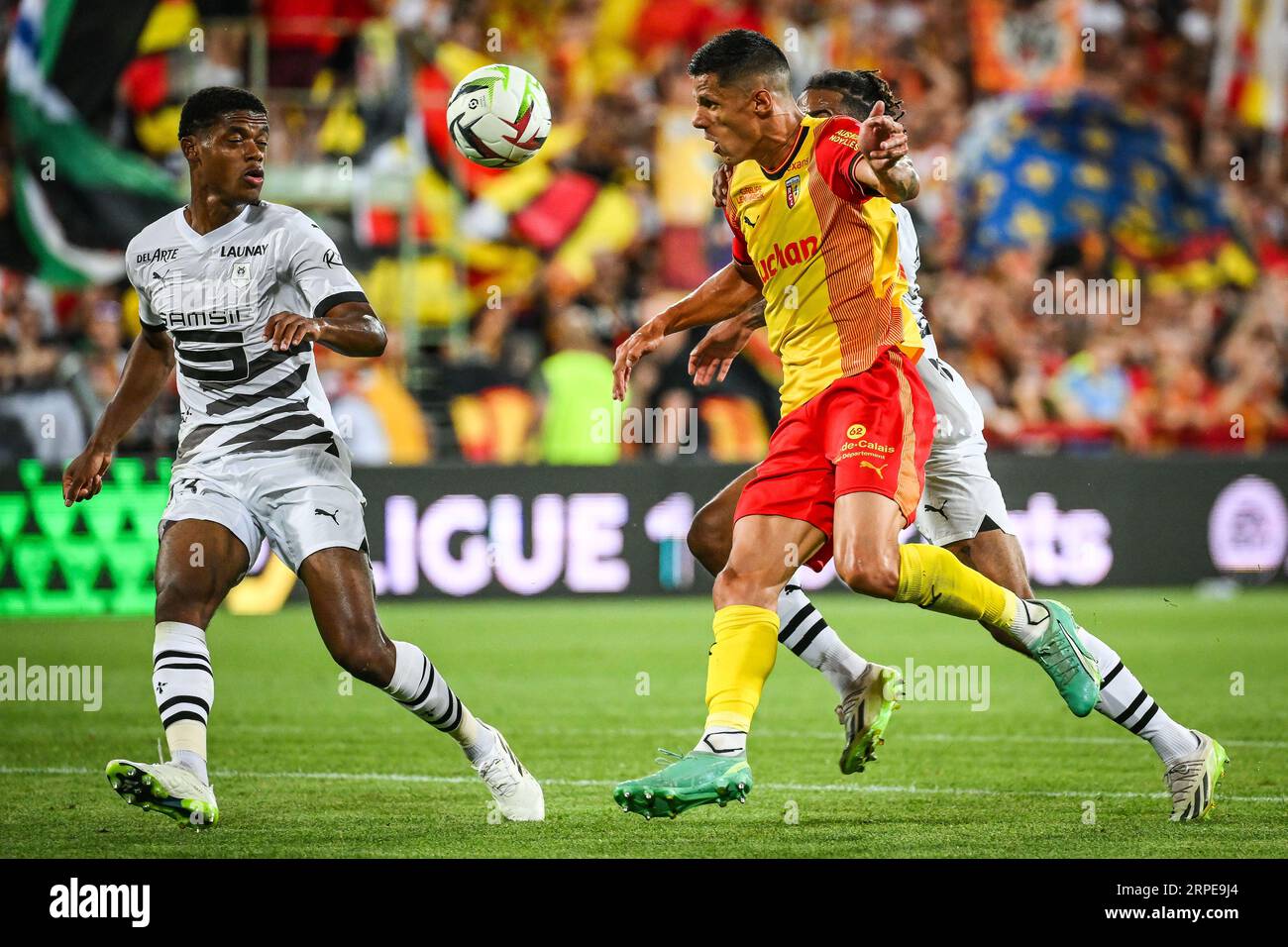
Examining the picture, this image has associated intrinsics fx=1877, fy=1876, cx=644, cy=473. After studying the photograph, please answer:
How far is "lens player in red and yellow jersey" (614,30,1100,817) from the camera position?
594cm

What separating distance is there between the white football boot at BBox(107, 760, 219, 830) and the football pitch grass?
0.49 ft

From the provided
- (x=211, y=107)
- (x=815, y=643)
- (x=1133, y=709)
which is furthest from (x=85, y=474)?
(x=1133, y=709)

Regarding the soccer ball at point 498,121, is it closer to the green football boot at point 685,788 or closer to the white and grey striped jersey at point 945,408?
the white and grey striped jersey at point 945,408

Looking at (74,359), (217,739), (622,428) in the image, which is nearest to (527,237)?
(622,428)

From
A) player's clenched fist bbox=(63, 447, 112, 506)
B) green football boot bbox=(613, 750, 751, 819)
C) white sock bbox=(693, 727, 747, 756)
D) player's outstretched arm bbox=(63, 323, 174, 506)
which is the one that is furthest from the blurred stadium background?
green football boot bbox=(613, 750, 751, 819)

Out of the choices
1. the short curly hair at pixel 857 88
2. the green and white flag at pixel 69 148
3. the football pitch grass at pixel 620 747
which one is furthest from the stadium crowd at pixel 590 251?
the short curly hair at pixel 857 88

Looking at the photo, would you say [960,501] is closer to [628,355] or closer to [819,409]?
[819,409]

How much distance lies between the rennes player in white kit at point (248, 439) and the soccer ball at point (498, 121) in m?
0.84

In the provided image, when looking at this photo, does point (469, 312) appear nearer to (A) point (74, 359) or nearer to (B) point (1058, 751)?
(A) point (74, 359)

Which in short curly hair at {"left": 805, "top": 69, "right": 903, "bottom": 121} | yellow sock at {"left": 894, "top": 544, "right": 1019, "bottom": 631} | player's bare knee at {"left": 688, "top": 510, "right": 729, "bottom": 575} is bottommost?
yellow sock at {"left": 894, "top": 544, "right": 1019, "bottom": 631}

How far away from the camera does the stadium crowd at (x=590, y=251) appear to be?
51.3ft

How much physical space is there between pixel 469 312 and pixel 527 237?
878 millimetres

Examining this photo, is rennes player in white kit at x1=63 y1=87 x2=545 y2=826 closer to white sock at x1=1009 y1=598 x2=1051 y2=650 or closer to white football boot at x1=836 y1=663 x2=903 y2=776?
white football boot at x1=836 y1=663 x2=903 y2=776

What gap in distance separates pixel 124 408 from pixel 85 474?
0.95 ft
